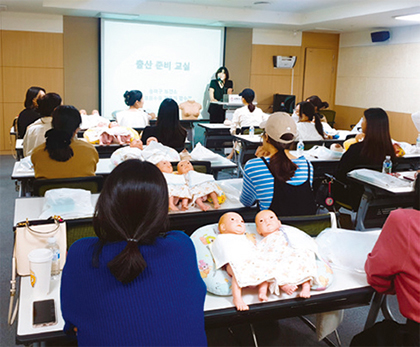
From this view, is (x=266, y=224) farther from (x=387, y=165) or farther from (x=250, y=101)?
(x=250, y=101)

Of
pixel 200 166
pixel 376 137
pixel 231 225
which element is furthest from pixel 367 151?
pixel 231 225

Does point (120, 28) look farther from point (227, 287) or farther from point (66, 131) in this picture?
point (227, 287)

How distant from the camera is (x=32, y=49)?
28.5 ft

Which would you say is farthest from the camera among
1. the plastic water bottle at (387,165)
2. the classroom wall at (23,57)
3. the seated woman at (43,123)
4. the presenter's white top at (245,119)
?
the classroom wall at (23,57)

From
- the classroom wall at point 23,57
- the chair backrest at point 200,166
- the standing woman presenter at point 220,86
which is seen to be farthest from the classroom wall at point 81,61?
the chair backrest at point 200,166

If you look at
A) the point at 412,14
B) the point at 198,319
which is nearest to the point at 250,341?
the point at 198,319

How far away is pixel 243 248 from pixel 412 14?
292 inches

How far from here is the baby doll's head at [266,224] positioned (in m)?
2.07

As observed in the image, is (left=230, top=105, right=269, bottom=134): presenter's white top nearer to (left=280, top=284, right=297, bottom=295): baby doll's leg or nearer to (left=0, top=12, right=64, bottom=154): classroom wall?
(left=0, top=12, right=64, bottom=154): classroom wall

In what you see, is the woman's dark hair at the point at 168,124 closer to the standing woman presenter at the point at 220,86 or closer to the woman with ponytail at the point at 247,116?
the woman with ponytail at the point at 247,116

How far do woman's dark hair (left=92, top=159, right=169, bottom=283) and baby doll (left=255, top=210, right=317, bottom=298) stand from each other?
0.67m

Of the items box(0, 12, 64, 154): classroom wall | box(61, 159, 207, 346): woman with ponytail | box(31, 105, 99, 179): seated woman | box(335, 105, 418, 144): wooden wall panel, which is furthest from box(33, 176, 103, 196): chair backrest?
box(335, 105, 418, 144): wooden wall panel

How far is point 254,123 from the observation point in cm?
709

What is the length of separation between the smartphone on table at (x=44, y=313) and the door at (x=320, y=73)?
10291 millimetres
